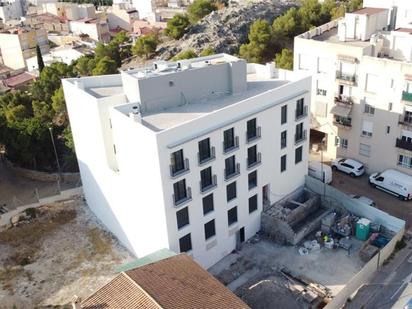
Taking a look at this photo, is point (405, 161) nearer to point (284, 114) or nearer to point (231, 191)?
point (284, 114)

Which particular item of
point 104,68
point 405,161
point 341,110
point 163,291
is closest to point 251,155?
point 163,291

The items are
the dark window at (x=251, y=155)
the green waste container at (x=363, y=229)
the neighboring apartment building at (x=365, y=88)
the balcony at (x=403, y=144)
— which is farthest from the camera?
the balcony at (x=403, y=144)

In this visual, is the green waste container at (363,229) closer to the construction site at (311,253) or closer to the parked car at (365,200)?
the construction site at (311,253)

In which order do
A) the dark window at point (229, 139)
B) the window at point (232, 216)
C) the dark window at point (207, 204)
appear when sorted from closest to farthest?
the dark window at point (229, 139) < the dark window at point (207, 204) < the window at point (232, 216)

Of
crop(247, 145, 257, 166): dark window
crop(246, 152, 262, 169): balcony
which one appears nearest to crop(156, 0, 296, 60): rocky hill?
crop(246, 152, 262, 169): balcony

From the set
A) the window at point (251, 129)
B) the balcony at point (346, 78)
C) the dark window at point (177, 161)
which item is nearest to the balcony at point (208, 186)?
the dark window at point (177, 161)

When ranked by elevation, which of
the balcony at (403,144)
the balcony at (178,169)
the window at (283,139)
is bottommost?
the balcony at (403,144)

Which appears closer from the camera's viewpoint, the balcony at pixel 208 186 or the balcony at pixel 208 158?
the balcony at pixel 208 158

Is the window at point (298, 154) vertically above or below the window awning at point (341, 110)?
below
